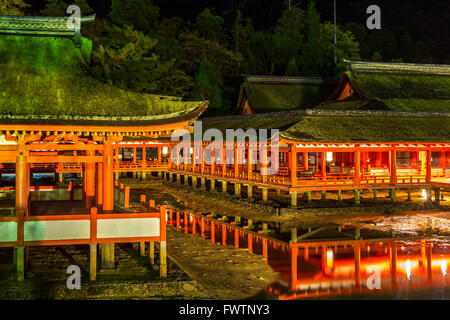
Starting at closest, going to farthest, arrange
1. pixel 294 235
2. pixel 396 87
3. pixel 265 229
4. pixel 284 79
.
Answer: pixel 294 235
pixel 265 229
pixel 396 87
pixel 284 79

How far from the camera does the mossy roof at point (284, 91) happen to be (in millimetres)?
50781

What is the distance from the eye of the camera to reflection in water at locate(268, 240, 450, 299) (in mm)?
14312

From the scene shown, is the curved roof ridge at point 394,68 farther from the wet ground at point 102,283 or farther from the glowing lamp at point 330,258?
the wet ground at point 102,283

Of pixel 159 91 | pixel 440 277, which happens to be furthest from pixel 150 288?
pixel 159 91

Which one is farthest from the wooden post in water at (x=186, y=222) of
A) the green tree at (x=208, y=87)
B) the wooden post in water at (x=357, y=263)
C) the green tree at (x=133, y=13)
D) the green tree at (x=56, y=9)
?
the green tree at (x=133, y=13)

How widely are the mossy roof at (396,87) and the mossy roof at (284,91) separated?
7718 millimetres

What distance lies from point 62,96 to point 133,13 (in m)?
59.7

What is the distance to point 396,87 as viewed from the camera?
4094 cm

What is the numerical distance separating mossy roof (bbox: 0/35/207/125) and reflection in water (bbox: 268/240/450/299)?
574 cm

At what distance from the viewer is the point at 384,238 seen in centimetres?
2189

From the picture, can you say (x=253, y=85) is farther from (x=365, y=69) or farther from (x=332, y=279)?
(x=332, y=279)

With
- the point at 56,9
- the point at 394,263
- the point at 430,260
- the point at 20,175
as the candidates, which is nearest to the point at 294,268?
the point at 394,263

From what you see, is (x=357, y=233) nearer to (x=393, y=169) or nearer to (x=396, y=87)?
(x=393, y=169)

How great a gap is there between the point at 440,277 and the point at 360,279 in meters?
2.40
